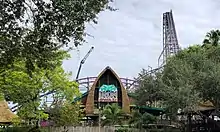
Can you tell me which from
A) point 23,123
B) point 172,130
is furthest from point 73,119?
point 172,130

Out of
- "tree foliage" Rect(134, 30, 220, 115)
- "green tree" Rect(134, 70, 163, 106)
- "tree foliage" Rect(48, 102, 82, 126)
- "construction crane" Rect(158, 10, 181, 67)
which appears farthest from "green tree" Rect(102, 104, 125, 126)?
"construction crane" Rect(158, 10, 181, 67)

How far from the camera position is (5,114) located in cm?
3238

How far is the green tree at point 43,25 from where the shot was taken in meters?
9.20

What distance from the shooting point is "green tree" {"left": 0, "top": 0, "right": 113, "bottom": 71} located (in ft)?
30.2

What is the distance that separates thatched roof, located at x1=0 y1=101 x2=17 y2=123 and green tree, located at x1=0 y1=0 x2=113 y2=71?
21.9 m

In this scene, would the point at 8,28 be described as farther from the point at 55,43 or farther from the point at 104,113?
the point at 104,113

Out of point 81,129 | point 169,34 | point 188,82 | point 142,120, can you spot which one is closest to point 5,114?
point 81,129

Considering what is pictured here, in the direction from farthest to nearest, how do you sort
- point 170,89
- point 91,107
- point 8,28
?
point 91,107 < point 170,89 < point 8,28

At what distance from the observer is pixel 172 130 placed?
33.7 m

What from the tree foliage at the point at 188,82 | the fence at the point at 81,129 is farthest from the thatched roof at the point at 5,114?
the tree foliage at the point at 188,82

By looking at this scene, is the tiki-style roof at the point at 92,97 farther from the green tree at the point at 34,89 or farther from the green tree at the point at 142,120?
the green tree at the point at 34,89

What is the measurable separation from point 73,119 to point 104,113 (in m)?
7.13

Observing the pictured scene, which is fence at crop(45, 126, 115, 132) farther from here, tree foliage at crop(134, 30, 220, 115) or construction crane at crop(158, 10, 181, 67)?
construction crane at crop(158, 10, 181, 67)

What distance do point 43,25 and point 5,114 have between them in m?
24.0
